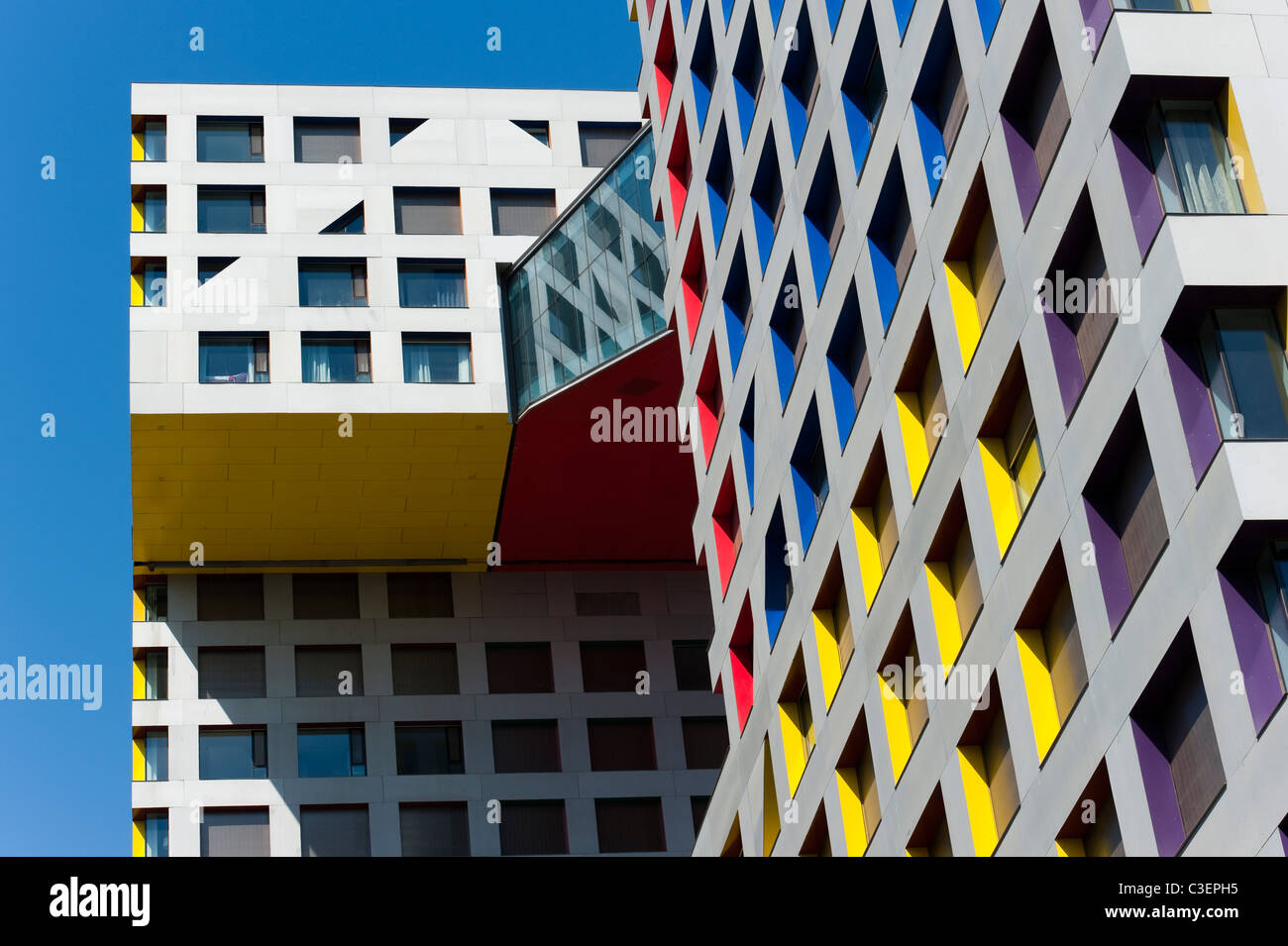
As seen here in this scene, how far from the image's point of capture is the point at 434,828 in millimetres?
49406

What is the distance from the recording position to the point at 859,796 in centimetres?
2684

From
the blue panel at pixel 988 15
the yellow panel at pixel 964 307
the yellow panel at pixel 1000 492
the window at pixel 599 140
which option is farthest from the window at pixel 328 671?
the blue panel at pixel 988 15

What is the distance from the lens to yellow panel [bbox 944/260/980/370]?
2233 cm

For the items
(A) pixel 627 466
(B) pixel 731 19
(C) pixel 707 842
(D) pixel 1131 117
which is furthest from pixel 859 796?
(A) pixel 627 466

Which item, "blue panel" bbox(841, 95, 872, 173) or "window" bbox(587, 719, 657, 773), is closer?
"blue panel" bbox(841, 95, 872, 173)

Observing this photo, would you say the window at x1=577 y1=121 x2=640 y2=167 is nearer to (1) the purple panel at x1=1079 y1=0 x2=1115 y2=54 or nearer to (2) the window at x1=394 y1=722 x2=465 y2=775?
(2) the window at x1=394 y1=722 x2=465 y2=775

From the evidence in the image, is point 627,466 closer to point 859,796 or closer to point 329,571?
point 329,571

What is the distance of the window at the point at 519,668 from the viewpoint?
52.2 m

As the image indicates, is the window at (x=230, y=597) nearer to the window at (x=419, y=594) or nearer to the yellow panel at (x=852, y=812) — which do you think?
the window at (x=419, y=594)

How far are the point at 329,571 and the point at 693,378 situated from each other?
63.9ft

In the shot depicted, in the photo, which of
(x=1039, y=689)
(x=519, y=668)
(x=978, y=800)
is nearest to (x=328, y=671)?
(x=519, y=668)

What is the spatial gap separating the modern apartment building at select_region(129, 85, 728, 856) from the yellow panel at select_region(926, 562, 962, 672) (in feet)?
65.2

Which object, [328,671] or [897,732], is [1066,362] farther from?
[328,671]

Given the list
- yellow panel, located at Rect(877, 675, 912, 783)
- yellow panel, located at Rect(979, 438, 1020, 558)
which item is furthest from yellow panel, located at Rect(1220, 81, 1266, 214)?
yellow panel, located at Rect(877, 675, 912, 783)
